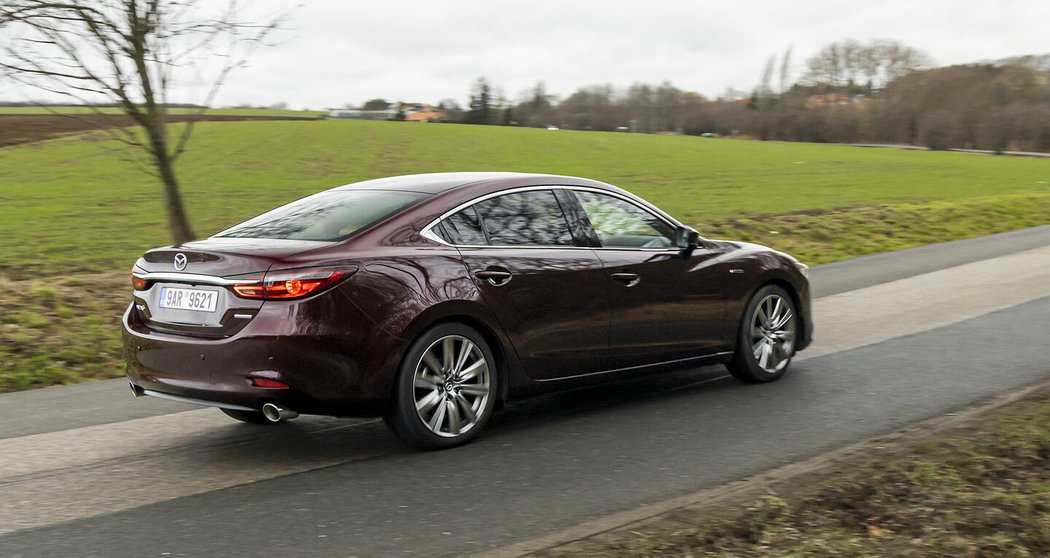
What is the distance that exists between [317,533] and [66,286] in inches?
328

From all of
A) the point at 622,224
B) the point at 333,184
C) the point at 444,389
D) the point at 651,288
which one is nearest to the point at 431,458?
the point at 444,389

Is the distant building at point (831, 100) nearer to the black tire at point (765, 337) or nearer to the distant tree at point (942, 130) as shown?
the distant tree at point (942, 130)

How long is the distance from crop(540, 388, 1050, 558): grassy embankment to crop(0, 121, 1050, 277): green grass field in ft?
37.1

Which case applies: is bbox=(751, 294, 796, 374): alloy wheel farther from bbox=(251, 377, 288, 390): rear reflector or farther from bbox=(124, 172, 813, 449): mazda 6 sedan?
bbox=(251, 377, 288, 390): rear reflector

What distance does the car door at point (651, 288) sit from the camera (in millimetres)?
6750

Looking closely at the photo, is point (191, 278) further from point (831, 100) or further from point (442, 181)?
point (831, 100)

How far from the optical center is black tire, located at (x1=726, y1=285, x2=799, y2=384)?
7.64 m

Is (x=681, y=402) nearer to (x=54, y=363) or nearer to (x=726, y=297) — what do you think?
(x=726, y=297)

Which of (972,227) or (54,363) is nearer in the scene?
(54,363)

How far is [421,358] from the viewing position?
5715mm

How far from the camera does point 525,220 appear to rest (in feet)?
21.2

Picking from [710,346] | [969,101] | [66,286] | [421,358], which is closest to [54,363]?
[66,286]

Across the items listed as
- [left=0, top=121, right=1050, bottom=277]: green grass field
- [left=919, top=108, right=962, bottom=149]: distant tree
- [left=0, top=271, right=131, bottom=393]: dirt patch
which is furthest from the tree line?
[left=0, top=271, right=131, bottom=393]: dirt patch

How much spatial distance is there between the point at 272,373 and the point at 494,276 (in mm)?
1351
